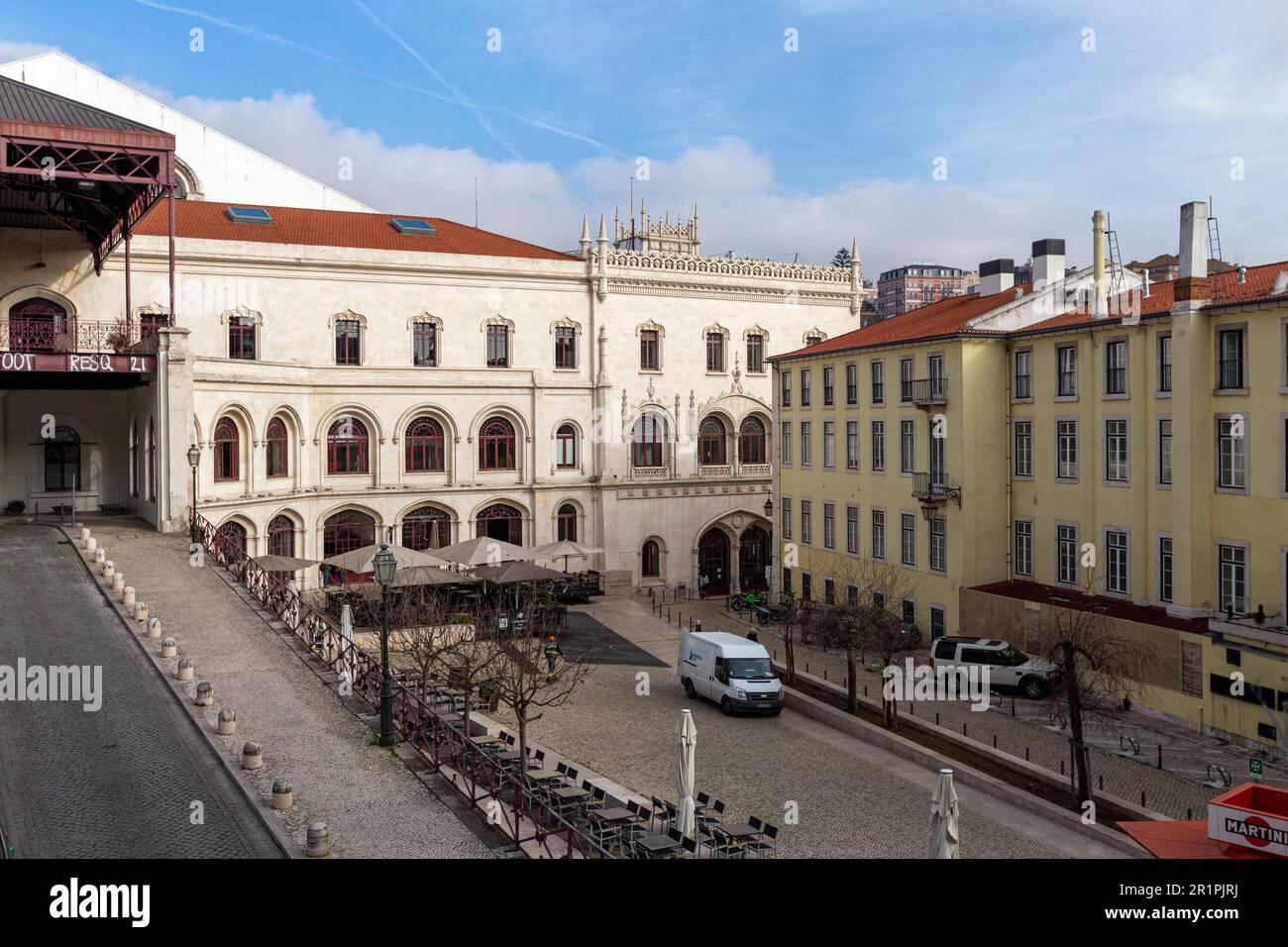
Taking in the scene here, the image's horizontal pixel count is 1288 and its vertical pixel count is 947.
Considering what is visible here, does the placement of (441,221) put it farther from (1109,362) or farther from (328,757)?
(328,757)

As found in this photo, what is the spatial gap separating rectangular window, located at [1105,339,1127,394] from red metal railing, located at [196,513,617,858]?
21635mm

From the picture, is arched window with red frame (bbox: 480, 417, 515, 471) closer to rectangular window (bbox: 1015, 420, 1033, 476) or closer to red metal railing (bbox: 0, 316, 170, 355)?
red metal railing (bbox: 0, 316, 170, 355)

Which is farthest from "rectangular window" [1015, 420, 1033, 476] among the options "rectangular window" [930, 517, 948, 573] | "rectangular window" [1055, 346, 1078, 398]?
"rectangular window" [930, 517, 948, 573]

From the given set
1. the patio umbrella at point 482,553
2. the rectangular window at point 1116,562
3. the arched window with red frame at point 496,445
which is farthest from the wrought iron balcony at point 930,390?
the arched window with red frame at point 496,445

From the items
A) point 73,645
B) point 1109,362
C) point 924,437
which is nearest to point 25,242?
point 73,645

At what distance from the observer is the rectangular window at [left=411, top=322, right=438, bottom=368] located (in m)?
48.0

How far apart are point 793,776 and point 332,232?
3614 centimetres

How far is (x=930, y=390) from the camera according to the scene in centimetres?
3675

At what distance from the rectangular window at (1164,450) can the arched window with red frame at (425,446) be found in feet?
98.2

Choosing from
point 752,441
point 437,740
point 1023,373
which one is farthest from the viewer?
point 752,441

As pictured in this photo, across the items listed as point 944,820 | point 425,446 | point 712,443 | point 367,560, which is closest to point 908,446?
point 712,443

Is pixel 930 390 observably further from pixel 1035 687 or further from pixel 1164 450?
pixel 1035 687
